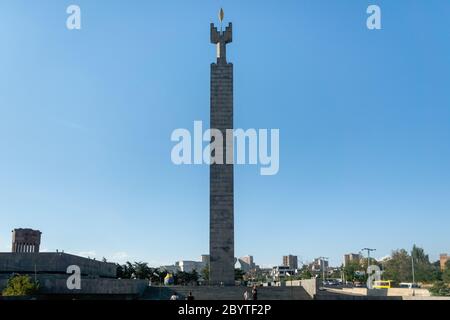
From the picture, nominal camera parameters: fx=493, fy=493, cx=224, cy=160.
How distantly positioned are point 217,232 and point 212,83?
13004 mm

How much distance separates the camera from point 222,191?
4166 cm

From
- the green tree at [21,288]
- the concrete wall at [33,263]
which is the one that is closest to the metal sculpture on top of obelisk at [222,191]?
the concrete wall at [33,263]

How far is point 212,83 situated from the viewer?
43469 mm

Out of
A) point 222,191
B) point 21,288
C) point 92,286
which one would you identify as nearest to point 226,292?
point 92,286

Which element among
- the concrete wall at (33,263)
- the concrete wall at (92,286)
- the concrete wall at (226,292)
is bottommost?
the concrete wall at (226,292)

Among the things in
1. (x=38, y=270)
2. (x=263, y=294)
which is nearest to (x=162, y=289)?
(x=263, y=294)

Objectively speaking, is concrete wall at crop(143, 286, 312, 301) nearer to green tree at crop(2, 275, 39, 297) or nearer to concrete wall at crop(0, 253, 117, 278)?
green tree at crop(2, 275, 39, 297)

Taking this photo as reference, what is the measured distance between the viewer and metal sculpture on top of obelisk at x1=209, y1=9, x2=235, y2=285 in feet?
134

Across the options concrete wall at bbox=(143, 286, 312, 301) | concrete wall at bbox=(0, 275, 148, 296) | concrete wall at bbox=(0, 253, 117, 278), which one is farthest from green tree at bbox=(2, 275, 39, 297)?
concrete wall at bbox=(0, 253, 117, 278)

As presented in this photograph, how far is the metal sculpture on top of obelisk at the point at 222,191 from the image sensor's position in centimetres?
4078

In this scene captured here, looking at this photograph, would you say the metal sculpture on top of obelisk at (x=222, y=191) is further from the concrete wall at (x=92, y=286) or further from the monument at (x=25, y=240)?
the monument at (x=25, y=240)

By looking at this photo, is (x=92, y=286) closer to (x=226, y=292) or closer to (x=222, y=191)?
(x=226, y=292)
